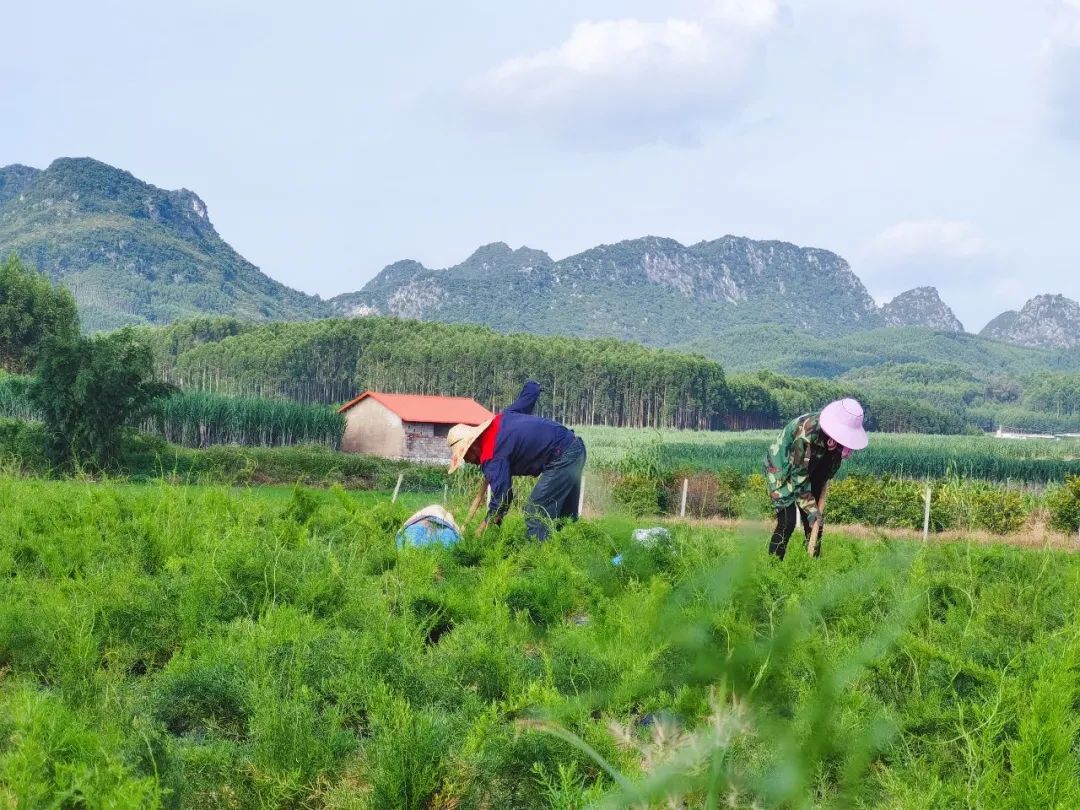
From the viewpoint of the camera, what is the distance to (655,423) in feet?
351

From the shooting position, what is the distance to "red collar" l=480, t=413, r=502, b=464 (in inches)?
310

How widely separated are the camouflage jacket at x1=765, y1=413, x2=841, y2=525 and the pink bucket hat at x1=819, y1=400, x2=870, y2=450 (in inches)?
8.4

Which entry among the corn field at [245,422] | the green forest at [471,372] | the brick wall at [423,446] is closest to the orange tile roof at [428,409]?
the brick wall at [423,446]

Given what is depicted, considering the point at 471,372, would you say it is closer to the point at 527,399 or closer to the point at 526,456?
the point at 527,399

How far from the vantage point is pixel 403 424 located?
5378 cm

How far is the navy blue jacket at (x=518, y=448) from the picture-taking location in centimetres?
780

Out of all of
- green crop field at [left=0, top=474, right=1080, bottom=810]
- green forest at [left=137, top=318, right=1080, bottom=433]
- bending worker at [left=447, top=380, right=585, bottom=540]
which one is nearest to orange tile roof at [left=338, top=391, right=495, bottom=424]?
green forest at [left=137, top=318, right=1080, bottom=433]

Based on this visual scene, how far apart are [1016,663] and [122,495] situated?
22.2ft

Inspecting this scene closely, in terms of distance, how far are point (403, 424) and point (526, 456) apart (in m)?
46.2

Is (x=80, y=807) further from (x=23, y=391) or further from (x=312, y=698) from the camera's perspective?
(x=23, y=391)

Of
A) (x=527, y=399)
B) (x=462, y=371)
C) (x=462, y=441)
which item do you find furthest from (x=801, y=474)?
(x=462, y=371)

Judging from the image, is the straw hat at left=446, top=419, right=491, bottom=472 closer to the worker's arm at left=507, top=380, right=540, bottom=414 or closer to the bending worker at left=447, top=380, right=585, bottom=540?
the bending worker at left=447, top=380, right=585, bottom=540

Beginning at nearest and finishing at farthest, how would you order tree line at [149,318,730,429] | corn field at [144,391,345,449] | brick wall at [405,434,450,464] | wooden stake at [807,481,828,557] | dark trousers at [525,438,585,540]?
1. wooden stake at [807,481,828,557]
2. dark trousers at [525,438,585,540]
3. brick wall at [405,434,450,464]
4. corn field at [144,391,345,449]
5. tree line at [149,318,730,429]

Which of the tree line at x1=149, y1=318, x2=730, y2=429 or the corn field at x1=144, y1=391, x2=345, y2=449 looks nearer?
the corn field at x1=144, y1=391, x2=345, y2=449
